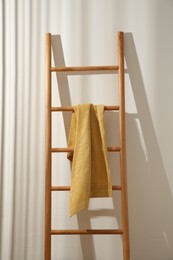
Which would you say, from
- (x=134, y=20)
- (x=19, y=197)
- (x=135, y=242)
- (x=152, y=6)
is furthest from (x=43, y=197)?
(x=152, y=6)

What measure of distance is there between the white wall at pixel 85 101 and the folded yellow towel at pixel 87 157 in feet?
0.29

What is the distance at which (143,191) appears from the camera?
1314 millimetres

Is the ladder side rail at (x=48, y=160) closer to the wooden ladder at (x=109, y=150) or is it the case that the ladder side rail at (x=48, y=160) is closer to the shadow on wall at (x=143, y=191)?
the wooden ladder at (x=109, y=150)

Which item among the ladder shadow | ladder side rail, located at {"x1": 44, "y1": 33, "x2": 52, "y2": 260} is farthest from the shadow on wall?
ladder side rail, located at {"x1": 44, "y1": 33, "x2": 52, "y2": 260}

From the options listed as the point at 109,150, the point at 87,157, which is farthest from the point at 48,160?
the point at 109,150

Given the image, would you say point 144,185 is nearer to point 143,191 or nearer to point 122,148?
point 143,191

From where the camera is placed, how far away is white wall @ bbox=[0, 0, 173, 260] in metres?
1.31

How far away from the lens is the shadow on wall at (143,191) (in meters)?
1.30

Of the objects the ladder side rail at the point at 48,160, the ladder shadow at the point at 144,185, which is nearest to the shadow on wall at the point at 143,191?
the ladder shadow at the point at 144,185

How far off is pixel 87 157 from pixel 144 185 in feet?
1.12

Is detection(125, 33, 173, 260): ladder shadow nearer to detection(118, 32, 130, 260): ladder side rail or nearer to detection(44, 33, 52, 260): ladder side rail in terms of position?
detection(118, 32, 130, 260): ladder side rail

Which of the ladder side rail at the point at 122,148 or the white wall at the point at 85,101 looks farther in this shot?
the white wall at the point at 85,101

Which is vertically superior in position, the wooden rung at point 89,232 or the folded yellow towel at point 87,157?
the folded yellow towel at point 87,157

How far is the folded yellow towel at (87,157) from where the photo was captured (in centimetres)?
119
